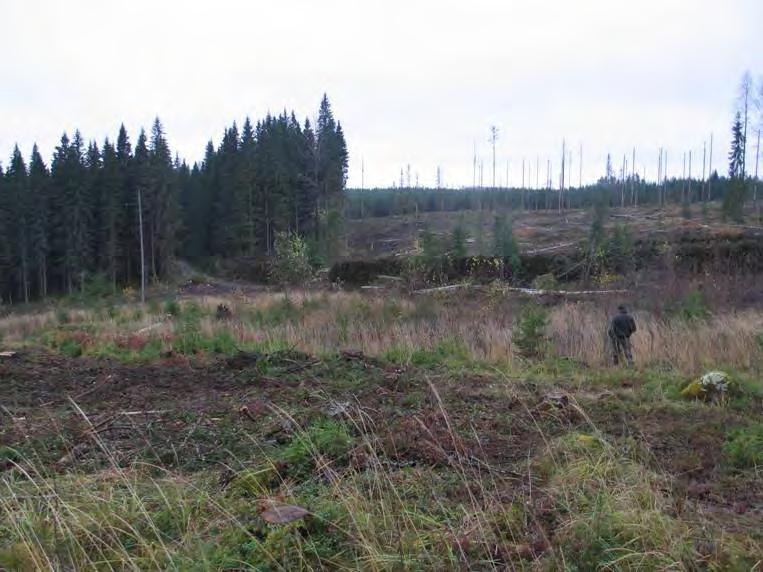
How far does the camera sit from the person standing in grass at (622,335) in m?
9.17

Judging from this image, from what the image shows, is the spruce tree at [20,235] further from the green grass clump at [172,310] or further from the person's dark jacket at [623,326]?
the person's dark jacket at [623,326]

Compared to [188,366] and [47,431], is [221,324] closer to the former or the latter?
[188,366]

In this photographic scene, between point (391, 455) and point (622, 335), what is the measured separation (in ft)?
19.7

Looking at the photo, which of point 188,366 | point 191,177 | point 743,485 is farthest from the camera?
point 191,177

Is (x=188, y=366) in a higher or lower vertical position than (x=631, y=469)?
lower

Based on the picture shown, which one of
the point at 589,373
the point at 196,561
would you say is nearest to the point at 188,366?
the point at 589,373

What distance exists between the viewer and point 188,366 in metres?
9.59

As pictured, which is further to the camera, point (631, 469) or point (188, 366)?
point (188, 366)

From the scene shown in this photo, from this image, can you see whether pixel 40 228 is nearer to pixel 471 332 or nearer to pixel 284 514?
pixel 471 332

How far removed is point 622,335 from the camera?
9188mm

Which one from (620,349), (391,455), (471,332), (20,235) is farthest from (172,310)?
(20,235)

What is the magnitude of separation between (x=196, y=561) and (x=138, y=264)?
48.8 m

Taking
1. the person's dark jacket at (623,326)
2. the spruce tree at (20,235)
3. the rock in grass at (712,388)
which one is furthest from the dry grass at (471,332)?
the spruce tree at (20,235)

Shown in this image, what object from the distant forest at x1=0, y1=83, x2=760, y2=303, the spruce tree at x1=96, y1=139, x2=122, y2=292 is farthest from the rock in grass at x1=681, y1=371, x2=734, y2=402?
the spruce tree at x1=96, y1=139, x2=122, y2=292
